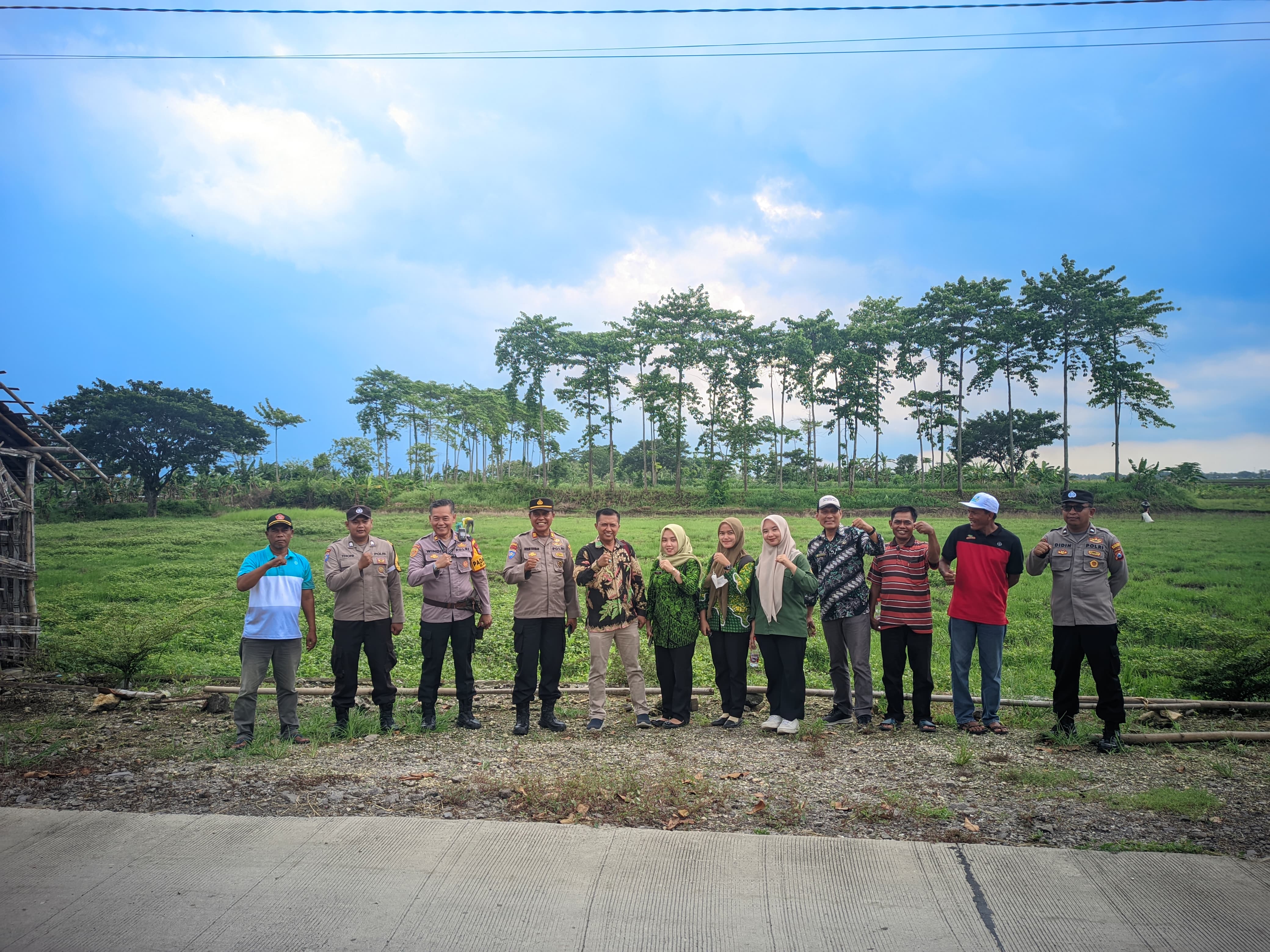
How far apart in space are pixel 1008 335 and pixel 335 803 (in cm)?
3246

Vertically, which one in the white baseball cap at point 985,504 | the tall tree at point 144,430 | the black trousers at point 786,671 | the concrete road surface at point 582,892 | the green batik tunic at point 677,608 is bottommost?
the concrete road surface at point 582,892

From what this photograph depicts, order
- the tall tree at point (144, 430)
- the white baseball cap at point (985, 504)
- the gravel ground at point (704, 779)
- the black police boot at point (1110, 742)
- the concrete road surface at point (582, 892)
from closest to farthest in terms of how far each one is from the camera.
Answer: the concrete road surface at point (582, 892)
the gravel ground at point (704, 779)
the black police boot at point (1110, 742)
the white baseball cap at point (985, 504)
the tall tree at point (144, 430)

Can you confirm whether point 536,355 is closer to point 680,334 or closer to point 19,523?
point 680,334

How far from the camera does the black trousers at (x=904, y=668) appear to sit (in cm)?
588

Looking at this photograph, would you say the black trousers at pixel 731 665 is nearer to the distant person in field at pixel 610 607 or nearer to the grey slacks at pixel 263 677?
the distant person in field at pixel 610 607

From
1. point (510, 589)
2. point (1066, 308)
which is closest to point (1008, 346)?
point (1066, 308)

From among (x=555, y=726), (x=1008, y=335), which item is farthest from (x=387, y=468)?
(x=555, y=726)

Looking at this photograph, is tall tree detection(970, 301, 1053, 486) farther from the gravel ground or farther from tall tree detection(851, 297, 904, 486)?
the gravel ground

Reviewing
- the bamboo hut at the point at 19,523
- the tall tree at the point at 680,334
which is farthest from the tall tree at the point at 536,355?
the bamboo hut at the point at 19,523

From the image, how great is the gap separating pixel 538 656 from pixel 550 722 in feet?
1.75

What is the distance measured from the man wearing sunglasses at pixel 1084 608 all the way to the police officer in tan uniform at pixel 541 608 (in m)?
3.48

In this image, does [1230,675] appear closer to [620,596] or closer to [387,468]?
[620,596]

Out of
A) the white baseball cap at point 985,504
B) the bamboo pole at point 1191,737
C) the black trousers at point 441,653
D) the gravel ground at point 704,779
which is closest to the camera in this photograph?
the gravel ground at point 704,779

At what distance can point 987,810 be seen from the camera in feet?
13.7
